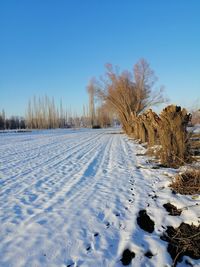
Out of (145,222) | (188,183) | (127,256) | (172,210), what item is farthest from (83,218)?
(188,183)

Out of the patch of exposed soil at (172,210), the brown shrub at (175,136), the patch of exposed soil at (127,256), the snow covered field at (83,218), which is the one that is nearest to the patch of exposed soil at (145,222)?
the snow covered field at (83,218)

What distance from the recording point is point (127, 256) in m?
2.60

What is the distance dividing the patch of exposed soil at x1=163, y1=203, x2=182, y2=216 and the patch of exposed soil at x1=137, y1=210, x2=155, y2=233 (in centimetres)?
37

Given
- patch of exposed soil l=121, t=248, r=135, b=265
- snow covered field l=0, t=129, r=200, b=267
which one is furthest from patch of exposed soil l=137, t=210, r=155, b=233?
patch of exposed soil l=121, t=248, r=135, b=265

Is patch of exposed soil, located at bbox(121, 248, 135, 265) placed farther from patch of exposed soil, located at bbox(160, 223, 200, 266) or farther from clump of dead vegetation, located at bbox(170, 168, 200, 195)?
clump of dead vegetation, located at bbox(170, 168, 200, 195)

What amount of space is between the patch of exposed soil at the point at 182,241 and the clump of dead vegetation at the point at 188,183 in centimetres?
128

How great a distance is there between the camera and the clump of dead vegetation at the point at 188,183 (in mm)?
4286

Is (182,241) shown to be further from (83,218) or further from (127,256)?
(83,218)

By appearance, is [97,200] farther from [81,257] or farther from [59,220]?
[81,257]

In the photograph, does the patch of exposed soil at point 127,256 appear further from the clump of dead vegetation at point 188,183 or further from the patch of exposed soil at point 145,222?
the clump of dead vegetation at point 188,183

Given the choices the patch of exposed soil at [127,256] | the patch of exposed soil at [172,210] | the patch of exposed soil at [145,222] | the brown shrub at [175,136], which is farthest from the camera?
the brown shrub at [175,136]

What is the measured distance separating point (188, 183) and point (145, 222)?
158cm

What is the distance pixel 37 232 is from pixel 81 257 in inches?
32.9

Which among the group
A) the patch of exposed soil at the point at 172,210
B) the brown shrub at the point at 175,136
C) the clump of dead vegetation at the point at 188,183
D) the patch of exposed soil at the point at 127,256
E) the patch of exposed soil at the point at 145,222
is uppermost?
the brown shrub at the point at 175,136
